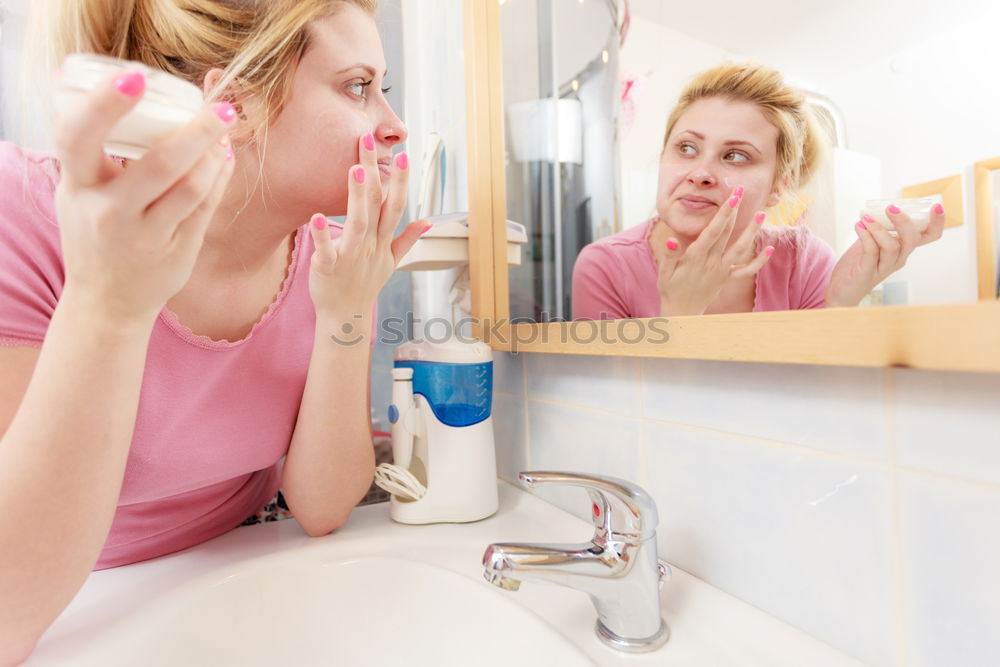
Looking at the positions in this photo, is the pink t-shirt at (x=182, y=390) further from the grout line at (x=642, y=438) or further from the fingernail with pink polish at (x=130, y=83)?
the grout line at (x=642, y=438)

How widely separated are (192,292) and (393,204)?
0.80 ft

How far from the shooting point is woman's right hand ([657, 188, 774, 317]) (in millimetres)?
399

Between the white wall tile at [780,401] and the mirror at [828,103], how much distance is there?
0.21 ft

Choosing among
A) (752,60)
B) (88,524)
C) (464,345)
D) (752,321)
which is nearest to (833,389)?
(752,321)

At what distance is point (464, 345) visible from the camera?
2.13 feet

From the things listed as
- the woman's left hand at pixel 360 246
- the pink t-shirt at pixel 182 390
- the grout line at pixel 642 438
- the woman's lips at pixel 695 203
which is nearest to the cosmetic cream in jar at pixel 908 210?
the woman's lips at pixel 695 203

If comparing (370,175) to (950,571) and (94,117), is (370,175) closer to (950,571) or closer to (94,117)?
(94,117)

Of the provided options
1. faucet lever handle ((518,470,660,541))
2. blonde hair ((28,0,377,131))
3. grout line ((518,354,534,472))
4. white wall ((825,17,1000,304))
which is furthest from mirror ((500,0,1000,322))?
blonde hair ((28,0,377,131))

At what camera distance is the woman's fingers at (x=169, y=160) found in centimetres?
27

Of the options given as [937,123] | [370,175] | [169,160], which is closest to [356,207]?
[370,175]

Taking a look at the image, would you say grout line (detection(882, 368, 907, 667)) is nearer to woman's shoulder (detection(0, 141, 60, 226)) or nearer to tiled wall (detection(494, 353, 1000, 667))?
tiled wall (detection(494, 353, 1000, 667))

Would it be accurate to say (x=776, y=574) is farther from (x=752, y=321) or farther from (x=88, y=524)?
(x=88, y=524)

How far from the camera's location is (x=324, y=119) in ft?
1.72

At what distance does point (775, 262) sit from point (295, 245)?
573mm
